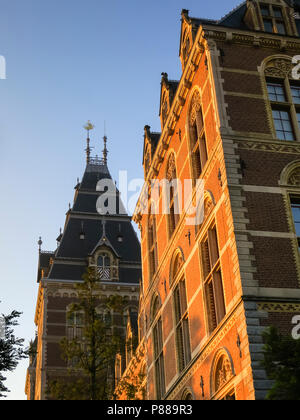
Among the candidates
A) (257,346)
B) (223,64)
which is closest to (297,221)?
(257,346)

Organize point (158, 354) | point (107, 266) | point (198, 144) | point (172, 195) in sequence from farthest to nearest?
point (107, 266), point (158, 354), point (172, 195), point (198, 144)

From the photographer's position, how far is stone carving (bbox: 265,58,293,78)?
2045 centimetres

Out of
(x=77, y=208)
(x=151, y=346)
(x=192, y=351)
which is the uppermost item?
(x=77, y=208)

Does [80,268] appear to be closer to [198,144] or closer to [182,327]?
[182,327]

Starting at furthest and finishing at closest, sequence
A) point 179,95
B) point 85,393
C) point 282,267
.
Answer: point 179,95
point 85,393
point 282,267

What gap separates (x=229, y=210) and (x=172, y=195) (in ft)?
22.5

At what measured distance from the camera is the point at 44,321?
42.4 m

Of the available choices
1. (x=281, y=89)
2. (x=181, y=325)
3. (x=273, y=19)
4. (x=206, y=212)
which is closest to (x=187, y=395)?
(x=181, y=325)

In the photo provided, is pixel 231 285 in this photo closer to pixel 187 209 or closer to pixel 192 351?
pixel 192 351

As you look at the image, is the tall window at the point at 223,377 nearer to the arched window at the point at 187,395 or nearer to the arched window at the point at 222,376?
the arched window at the point at 222,376

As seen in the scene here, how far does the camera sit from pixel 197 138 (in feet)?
70.1

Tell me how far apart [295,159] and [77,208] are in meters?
34.2

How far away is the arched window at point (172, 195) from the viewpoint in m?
22.7

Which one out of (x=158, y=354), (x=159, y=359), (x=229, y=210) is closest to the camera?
(x=229, y=210)
